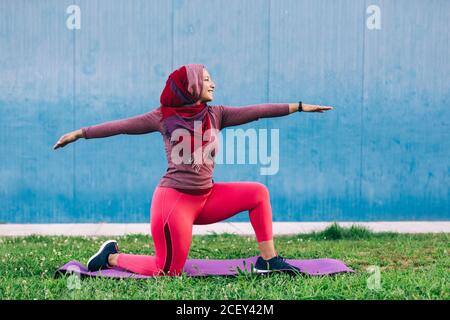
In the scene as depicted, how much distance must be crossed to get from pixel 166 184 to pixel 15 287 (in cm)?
133

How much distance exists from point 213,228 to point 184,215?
3.42m

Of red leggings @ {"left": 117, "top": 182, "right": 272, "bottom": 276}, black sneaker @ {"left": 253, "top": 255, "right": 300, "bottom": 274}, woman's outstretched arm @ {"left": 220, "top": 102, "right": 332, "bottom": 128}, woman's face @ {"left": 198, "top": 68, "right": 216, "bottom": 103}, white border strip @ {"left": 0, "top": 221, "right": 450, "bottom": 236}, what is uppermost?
woman's face @ {"left": 198, "top": 68, "right": 216, "bottom": 103}

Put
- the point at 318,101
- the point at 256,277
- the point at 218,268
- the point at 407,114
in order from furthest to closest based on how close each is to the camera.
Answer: the point at 407,114, the point at 318,101, the point at 218,268, the point at 256,277

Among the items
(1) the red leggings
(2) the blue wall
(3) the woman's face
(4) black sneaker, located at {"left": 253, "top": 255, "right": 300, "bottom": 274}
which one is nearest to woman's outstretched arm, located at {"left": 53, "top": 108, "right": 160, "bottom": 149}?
(3) the woman's face

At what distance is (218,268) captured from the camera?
566 cm

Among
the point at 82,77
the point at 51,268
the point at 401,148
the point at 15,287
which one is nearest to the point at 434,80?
the point at 401,148

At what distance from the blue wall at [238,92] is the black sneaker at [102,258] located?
3.40 meters

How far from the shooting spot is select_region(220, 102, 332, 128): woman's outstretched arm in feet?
17.5

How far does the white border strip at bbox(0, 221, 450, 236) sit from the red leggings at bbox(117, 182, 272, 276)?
2.63 meters

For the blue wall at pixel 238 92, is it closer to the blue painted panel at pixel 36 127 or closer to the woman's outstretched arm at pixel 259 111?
the blue painted panel at pixel 36 127

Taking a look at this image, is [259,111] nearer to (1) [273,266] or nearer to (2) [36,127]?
(1) [273,266]
